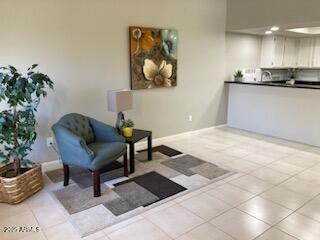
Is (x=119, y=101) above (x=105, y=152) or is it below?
above

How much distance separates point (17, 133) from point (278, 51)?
5.91 metres

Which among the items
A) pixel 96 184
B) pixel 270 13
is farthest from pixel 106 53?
pixel 270 13

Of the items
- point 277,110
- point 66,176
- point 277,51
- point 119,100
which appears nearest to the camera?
point 66,176

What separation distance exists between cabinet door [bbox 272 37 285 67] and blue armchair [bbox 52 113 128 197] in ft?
15.3

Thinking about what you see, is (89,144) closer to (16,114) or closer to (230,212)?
(16,114)

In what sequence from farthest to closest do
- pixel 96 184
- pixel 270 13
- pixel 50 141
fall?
pixel 270 13 → pixel 50 141 → pixel 96 184

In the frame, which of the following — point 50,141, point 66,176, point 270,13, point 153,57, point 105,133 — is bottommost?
point 66,176

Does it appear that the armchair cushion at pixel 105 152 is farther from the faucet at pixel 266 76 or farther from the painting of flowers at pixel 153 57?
the faucet at pixel 266 76

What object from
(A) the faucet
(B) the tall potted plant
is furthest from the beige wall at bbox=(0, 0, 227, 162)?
(A) the faucet

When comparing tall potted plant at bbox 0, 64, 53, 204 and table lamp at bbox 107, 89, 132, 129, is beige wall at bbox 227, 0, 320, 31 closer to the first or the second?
table lamp at bbox 107, 89, 132, 129

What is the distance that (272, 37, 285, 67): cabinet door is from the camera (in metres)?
6.30

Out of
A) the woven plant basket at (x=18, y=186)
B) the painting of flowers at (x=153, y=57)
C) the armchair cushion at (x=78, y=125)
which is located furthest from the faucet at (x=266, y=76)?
the woven plant basket at (x=18, y=186)

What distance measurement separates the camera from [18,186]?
2.84m

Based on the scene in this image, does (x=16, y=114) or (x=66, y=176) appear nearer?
(x=16, y=114)
